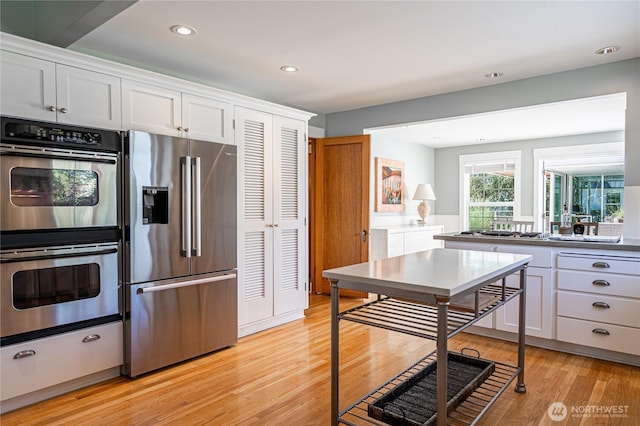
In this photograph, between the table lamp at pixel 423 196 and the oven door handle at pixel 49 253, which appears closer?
the oven door handle at pixel 49 253

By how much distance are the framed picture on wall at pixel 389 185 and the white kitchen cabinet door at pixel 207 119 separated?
292cm

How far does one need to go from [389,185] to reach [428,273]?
4265 mm

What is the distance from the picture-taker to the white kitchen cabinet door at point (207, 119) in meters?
3.15

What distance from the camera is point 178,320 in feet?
9.71

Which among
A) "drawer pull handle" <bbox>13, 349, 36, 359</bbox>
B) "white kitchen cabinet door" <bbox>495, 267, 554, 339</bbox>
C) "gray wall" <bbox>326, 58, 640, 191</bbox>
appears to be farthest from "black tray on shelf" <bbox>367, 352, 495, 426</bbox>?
"gray wall" <bbox>326, 58, 640, 191</bbox>

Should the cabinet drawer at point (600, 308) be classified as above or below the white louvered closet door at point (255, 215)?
below

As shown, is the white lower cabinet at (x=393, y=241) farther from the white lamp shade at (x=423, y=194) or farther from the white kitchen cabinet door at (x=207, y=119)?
the white kitchen cabinet door at (x=207, y=119)

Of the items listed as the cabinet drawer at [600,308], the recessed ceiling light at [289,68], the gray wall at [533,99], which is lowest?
the cabinet drawer at [600,308]

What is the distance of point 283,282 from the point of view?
3.98 metres

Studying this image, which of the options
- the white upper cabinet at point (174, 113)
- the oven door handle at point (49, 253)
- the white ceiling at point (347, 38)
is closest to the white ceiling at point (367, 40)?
the white ceiling at point (347, 38)

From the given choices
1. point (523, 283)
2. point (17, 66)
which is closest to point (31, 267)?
point (17, 66)

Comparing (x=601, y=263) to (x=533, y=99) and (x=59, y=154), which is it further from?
(x=59, y=154)

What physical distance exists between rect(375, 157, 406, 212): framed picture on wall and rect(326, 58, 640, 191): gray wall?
103 cm

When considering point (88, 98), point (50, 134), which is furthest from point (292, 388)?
point (88, 98)
